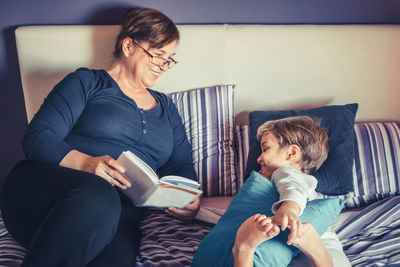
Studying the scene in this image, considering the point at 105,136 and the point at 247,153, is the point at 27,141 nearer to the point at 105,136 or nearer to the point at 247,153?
the point at 105,136

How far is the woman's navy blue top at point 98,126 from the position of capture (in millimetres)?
1413

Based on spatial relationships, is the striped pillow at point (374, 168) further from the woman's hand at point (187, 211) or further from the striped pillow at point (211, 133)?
the woman's hand at point (187, 211)

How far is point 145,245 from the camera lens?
144 centimetres

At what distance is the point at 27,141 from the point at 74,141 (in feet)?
0.57

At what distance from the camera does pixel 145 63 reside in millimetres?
1637

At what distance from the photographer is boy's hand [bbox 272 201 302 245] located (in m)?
1.05

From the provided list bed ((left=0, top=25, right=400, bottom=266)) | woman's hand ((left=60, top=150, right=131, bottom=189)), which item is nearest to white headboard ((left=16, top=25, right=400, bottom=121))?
Answer: bed ((left=0, top=25, right=400, bottom=266))

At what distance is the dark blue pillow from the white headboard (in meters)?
0.23

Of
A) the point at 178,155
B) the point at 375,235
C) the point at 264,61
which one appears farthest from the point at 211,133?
the point at 375,235

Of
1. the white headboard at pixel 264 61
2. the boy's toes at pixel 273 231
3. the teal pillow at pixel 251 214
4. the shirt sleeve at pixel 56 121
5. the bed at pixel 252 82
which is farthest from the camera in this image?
the white headboard at pixel 264 61

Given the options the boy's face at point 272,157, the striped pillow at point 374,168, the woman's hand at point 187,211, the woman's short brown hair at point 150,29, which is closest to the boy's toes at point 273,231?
the boy's face at point 272,157

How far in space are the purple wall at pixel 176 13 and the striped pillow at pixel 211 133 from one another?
0.44 m

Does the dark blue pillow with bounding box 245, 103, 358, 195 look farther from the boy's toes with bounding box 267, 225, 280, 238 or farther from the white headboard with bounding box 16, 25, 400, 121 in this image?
the boy's toes with bounding box 267, 225, 280, 238

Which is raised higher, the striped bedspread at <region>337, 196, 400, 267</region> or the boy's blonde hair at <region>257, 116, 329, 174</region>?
the boy's blonde hair at <region>257, 116, 329, 174</region>
